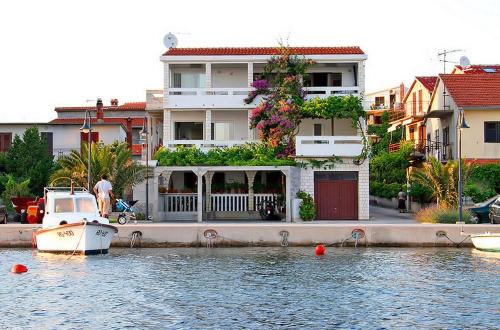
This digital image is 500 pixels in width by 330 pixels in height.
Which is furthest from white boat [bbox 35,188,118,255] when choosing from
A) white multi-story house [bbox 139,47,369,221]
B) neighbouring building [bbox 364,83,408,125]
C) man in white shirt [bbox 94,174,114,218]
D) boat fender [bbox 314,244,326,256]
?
neighbouring building [bbox 364,83,408,125]

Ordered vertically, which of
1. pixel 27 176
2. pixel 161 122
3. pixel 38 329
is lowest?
pixel 38 329

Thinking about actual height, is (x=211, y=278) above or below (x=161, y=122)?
below

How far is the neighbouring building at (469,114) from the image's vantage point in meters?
55.1

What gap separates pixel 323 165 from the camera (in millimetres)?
48969

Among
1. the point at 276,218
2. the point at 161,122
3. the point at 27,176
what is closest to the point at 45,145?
the point at 27,176

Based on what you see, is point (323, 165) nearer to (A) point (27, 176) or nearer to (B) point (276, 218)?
(B) point (276, 218)

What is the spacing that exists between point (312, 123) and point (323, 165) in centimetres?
533

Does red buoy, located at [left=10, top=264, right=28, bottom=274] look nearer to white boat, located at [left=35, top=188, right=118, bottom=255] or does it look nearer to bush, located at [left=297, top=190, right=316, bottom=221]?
white boat, located at [left=35, top=188, right=118, bottom=255]

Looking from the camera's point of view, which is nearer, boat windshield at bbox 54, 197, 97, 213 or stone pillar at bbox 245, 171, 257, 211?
boat windshield at bbox 54, 197, 97, 213

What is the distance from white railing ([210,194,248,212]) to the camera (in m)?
50.3

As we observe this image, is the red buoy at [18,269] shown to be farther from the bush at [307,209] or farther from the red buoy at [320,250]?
the bush at [307,209]

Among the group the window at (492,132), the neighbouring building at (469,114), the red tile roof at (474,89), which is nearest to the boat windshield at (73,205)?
the neighbouring building at (469,114)

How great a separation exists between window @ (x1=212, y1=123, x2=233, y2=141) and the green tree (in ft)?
38.2

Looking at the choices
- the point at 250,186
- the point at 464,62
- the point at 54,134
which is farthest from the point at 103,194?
the point at 464,62
